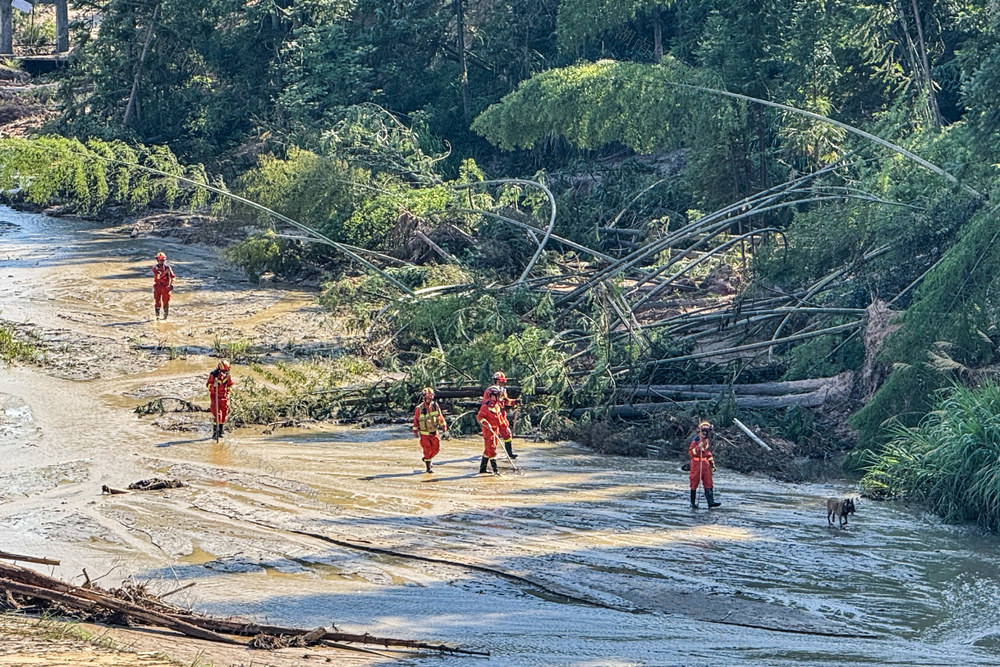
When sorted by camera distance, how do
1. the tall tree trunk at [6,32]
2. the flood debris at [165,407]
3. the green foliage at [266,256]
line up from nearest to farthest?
the flood debris at [165,407] < the green foliage at [266,256] < the tall tree trunk at [6,32]

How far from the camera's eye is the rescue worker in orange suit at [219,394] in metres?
17.5

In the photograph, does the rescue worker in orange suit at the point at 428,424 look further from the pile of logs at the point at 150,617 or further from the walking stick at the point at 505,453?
the pile of logs at the point at 150,617

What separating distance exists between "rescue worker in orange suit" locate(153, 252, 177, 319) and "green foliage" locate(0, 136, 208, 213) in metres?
1.47

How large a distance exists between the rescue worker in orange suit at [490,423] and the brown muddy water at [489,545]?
15.0 inches

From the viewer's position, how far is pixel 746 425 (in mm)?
17750

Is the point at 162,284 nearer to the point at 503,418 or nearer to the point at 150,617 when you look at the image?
the point at 503,418

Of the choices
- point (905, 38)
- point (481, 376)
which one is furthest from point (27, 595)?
point (905, 38)

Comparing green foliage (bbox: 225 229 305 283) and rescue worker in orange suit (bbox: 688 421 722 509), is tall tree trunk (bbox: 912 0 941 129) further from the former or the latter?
green foliage (bbox: 225 229 305 283)

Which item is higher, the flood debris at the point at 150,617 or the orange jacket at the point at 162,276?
the orange jacket at the point at 162,276

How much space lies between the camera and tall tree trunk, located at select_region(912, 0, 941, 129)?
24469 mm

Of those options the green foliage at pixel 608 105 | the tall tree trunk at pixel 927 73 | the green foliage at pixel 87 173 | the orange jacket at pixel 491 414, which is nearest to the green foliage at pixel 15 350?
the green foliage at pixel 87 173

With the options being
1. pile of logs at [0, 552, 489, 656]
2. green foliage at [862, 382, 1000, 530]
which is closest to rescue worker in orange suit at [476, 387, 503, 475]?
green foliage at [862, 382, 1000, 530]

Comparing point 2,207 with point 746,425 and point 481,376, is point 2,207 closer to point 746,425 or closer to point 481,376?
point 481,376

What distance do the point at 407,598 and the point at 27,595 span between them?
3.10m
